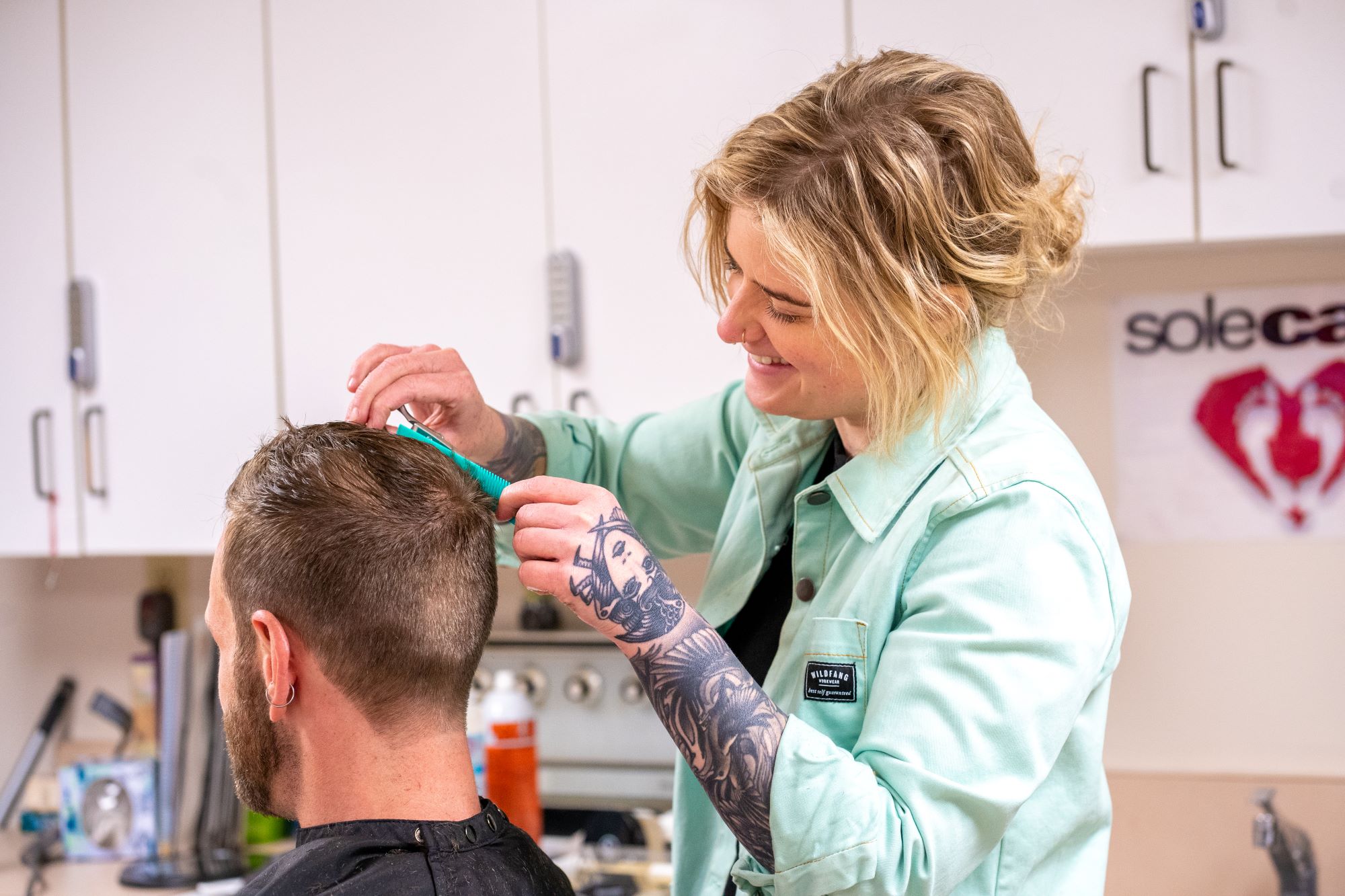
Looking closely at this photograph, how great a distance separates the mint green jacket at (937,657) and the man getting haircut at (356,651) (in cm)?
30

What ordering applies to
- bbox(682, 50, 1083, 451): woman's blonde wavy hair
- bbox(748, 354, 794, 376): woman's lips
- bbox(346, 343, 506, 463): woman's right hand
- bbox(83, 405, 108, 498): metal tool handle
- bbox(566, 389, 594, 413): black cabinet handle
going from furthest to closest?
bbox(83, 405, 108, 498): metal tool handle → bbox(566, 389, 594, 413): black cabinet handle → bbox(346, 343, 506, 463): woman's right hand → bbox(748, 354, 794, 376): woman's lips → bbox(682, 50, 1083, 451): woman's blonde wavy hair

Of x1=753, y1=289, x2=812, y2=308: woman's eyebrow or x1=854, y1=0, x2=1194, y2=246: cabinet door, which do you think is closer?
x1=753, y1=289, x2=812, y2=308: woman's eyebrow

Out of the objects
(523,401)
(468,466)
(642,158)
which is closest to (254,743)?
(468,466)

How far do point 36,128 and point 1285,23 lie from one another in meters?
2.24

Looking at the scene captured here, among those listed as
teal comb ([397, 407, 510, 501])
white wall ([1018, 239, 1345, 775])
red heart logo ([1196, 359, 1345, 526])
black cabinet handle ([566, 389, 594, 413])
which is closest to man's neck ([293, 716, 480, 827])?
teal comb ([397, 407, 510, 501])

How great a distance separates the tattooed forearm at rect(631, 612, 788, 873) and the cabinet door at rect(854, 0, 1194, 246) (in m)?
1.07

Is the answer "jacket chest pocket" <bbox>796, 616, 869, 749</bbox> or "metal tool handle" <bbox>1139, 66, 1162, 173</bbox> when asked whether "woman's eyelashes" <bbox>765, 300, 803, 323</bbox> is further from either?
"metal tool handle" <bbox>1139, 66, 1162, 173</bbox>

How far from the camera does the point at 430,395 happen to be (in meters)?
1.34

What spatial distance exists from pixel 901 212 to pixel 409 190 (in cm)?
128

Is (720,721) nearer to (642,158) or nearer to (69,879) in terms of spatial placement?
(642,158)

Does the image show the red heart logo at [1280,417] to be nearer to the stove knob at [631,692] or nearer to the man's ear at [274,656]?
the stove knob at [631,692]

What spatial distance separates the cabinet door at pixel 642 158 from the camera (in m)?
1.95

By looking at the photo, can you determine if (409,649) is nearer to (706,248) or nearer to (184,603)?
(706,248)

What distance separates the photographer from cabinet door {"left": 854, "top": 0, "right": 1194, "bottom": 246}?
175 cm
